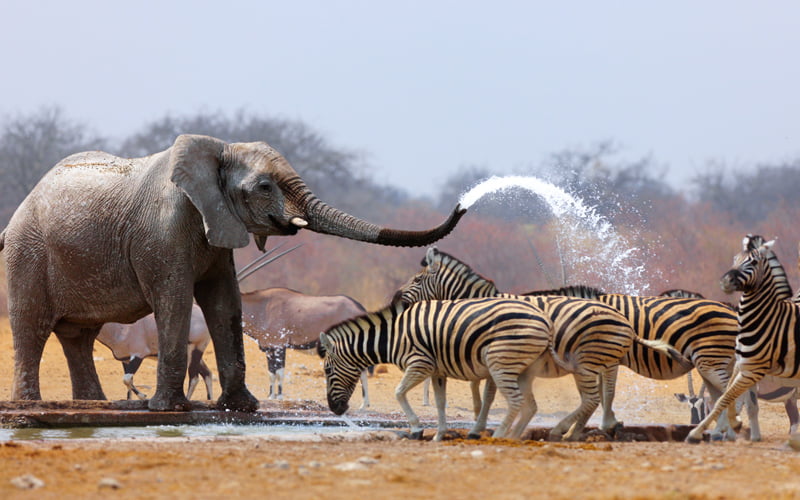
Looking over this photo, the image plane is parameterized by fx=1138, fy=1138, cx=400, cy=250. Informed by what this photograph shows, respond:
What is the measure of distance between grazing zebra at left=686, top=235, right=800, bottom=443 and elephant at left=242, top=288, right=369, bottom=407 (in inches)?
404

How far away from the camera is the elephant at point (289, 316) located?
1828cm

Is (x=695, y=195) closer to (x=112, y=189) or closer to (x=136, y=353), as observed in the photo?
(x=136, y=353)

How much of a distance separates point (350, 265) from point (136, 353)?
1270cm

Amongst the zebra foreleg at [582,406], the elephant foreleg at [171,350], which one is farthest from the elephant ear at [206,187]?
the zebra foreleg at [582,406]

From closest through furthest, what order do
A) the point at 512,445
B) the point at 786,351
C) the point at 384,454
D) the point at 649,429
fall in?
the point at 384,454, the point at 512,445, the point at 786,351, the point at 649,429

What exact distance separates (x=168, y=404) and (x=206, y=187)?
1931 millimetres

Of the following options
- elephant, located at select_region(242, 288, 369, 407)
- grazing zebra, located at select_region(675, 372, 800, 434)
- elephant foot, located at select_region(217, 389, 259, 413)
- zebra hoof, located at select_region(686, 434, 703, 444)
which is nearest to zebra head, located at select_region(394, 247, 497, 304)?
elephant foot, located at select_region(217, 389, 259, 413)

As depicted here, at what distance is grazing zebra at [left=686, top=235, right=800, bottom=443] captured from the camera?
8297 mm

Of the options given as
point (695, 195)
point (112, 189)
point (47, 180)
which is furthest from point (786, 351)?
point (695, 195)

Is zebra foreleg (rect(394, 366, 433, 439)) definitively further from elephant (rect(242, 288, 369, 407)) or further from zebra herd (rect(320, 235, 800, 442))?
elephant (rect(242, 288, 369, 407))

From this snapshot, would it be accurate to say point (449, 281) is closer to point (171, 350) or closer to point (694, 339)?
point (694, 339)

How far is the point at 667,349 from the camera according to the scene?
9086 millimetres

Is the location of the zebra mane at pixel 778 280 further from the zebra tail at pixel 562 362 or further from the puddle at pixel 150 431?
the puddle at pixel 150 431

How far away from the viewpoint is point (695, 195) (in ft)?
111
